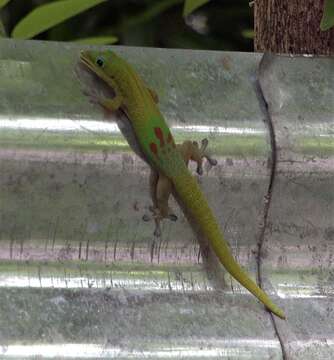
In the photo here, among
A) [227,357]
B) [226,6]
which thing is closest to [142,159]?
[227,357]

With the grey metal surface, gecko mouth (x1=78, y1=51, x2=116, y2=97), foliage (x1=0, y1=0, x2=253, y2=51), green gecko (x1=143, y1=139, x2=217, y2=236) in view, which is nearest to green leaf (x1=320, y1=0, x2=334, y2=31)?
the grey metal surface

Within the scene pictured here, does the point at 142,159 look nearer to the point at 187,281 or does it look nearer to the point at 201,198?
the point at 201,198

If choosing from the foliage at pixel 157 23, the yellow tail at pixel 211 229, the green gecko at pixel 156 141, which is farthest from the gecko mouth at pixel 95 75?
the foliage at pixel 157 23

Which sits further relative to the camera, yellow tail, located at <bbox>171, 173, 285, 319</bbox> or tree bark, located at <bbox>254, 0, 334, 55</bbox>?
tree bark, located at <bbox>254, 0, 334, 55</bbox>

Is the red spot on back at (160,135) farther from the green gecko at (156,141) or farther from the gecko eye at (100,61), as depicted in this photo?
the gecko eye at (100,61)

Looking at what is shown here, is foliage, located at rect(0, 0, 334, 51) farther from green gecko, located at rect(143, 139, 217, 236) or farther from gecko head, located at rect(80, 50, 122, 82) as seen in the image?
green gecko, located at rect(143, 139, 217, 236)

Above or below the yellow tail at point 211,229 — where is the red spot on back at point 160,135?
above

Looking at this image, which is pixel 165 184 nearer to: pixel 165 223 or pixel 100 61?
pixel 165 223
